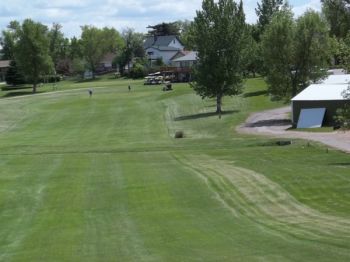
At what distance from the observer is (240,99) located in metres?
81.4

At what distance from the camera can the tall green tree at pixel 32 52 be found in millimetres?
132125

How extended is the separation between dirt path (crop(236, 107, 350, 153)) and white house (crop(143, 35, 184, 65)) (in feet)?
381

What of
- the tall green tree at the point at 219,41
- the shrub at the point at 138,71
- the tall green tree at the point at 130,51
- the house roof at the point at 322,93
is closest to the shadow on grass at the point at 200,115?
the tall green tree at the point at 219,41

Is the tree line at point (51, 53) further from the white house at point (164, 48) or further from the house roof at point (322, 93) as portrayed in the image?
the house roof at point (322, 93)

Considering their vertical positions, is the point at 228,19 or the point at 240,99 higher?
the point at 228,19

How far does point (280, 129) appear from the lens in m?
51.8

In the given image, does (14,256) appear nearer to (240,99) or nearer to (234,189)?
(234,189)

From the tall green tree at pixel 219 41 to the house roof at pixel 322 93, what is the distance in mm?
12555

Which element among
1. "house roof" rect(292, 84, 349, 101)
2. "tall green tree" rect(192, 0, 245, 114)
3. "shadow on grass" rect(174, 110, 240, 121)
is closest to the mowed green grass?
"house roof" rect(292, 84, 349, 101)

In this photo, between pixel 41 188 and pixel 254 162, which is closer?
pixel 41 188

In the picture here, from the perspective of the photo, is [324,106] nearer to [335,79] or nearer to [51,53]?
[335,79]

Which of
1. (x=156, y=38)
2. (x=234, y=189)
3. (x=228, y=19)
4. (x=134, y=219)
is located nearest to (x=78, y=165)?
(x=234, y=189)

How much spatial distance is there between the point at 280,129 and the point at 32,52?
90470mm

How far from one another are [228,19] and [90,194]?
47210 mm
